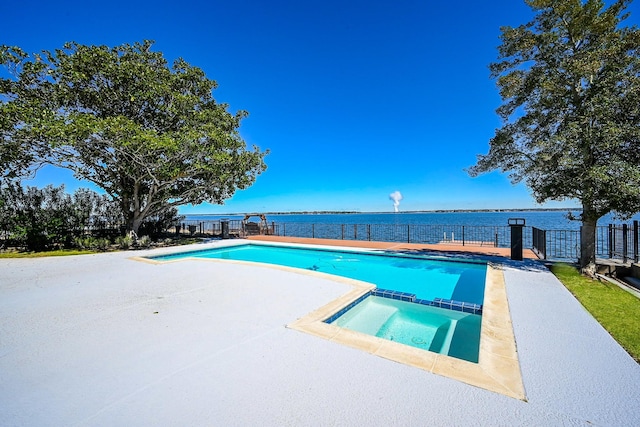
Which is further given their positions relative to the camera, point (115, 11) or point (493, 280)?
point (115, 11)

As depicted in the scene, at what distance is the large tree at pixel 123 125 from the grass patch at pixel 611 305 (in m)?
10.2

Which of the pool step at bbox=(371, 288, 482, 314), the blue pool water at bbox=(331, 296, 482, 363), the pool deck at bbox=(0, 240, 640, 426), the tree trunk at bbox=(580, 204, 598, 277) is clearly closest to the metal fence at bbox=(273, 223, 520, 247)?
the tree trunk at bbox=(580, 204, 598, 277)

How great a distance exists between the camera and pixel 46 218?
1014 centimetres

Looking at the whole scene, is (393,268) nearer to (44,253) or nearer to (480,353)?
(480,353)

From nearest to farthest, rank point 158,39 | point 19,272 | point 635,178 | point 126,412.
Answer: point 126,412
point 635,178
point 19,272
point 158,39

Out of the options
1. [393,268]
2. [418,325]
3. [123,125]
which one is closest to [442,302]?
[418,325]

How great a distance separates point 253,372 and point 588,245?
7336 mm

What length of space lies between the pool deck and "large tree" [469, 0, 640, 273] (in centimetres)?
280

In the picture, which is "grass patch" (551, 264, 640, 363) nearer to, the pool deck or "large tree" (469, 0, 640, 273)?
the pool deck

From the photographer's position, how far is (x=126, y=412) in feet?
5.92

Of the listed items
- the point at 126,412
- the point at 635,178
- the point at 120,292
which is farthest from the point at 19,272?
the point at 635,178

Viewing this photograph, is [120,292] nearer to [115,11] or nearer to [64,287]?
[64,287]

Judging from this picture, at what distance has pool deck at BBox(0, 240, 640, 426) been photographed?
1790mm

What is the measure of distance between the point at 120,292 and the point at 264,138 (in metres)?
20.7
